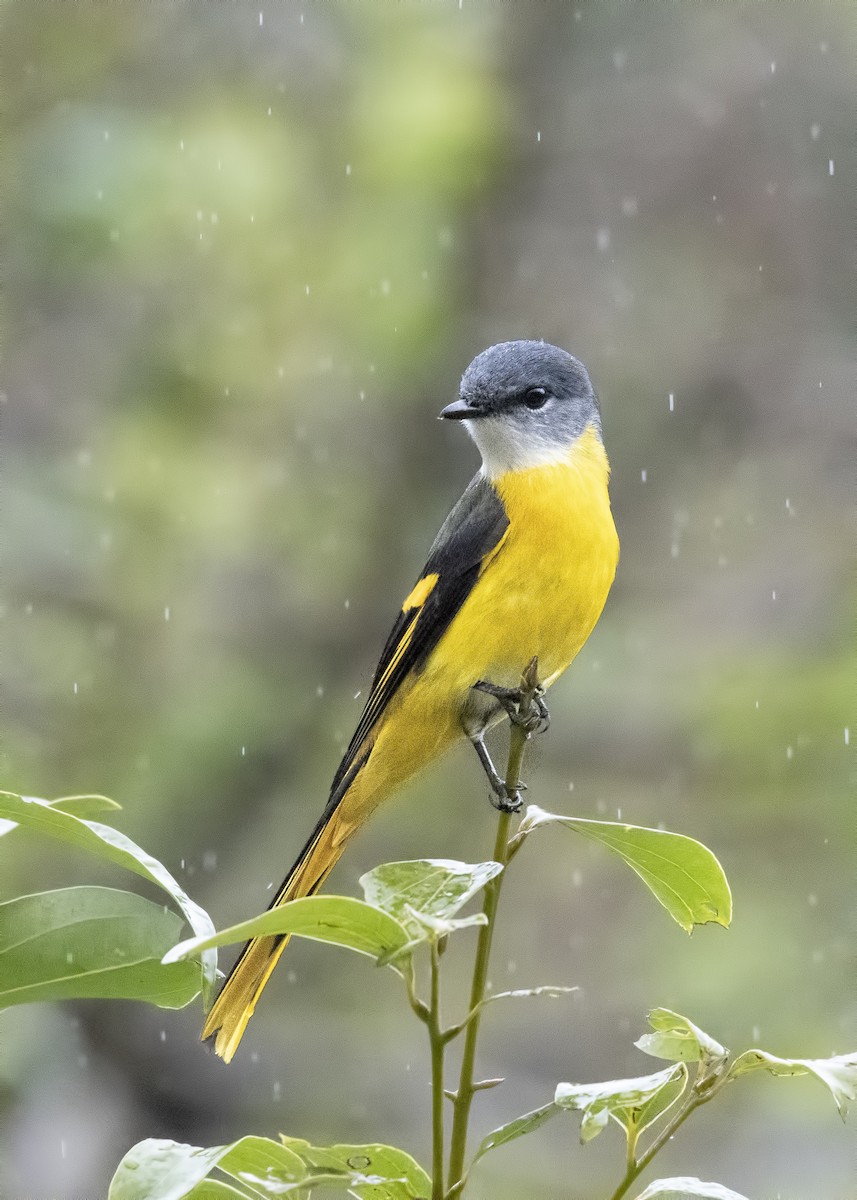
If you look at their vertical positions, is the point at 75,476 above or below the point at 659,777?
above

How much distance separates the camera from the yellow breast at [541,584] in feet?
6.98

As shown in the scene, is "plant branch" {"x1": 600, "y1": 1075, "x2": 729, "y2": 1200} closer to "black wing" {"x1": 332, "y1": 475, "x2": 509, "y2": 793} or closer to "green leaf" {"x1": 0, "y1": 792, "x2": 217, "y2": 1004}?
"green leaf" {"x1": 0, "y1": 792, "x2": 217, "y2": 1004}

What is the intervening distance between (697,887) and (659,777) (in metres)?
3.63

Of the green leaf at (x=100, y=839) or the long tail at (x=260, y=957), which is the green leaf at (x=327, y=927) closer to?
the green leaf at (x=100, y=839)

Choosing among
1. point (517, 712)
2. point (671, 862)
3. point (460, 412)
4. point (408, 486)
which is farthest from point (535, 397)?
point (408, 486)

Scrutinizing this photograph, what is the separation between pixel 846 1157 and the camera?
12.4 ft

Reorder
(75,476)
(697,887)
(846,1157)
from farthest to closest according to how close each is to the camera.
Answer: (75,476) < (846,1157) < (697,887)

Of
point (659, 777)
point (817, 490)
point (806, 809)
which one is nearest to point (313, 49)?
point (817, 490)

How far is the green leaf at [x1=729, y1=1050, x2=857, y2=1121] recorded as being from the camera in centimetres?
91

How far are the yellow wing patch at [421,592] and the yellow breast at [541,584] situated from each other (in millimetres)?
91

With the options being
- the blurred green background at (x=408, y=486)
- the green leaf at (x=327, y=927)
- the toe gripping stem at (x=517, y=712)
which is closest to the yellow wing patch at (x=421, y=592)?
the toe gripping stem at (x=517, y=712)

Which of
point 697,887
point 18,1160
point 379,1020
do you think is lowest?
point 379,1020

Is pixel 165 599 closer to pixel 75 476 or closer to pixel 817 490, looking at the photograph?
pixel 75 476

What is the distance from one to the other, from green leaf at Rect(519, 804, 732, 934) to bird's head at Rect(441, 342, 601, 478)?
111 cm
